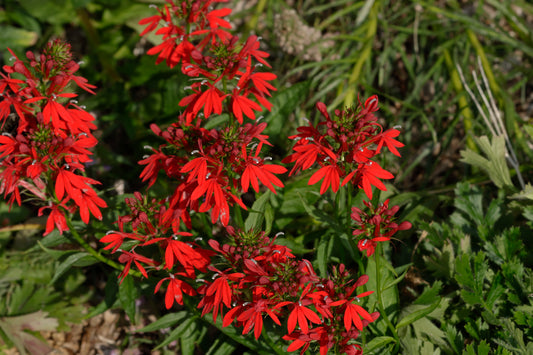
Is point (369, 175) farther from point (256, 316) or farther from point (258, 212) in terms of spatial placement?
point (256, 316)

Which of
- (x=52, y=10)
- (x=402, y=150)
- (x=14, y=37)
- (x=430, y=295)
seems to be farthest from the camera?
(x=52, y=10)

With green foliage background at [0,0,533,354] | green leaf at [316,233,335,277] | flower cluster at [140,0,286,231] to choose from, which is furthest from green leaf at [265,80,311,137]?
green leaf at [316,233,335,277]

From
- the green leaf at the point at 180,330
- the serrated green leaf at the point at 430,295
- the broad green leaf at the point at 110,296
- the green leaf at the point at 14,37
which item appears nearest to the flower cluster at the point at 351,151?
the serrated green leaf at the point at 430,295

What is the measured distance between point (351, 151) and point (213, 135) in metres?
0.53

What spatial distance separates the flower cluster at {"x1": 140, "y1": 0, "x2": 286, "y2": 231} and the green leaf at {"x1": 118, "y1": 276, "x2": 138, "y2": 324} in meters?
0.49

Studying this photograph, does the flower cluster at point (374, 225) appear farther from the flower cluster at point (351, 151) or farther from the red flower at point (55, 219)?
the red flower at point (55, 219)

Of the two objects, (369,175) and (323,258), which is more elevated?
(369,175)

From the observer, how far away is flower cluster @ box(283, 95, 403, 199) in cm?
169

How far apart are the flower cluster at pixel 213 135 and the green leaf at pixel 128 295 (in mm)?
494

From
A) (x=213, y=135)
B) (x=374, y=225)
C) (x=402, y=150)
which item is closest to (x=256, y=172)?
(x=213, y=135)

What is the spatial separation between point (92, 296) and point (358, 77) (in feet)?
7.79

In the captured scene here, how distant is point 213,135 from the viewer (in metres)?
1.77

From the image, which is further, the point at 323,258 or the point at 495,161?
the point at 495,161

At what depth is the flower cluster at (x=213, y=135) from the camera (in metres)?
1.75
